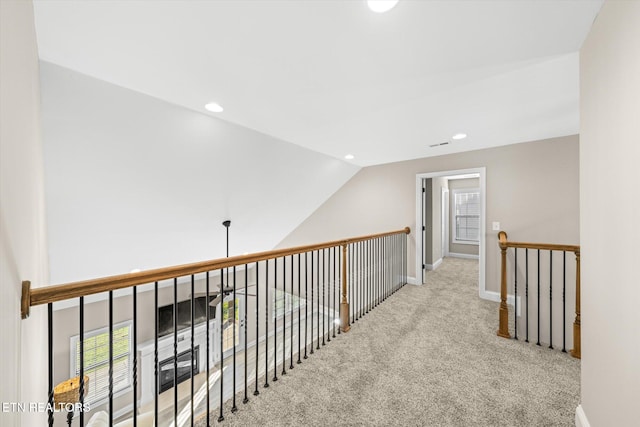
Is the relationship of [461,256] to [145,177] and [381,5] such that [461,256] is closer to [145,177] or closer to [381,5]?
[381,5]

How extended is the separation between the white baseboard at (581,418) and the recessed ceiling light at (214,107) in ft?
11.4

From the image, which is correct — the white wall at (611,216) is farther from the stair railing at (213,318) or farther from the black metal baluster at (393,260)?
the black metal baluster at (393,260)

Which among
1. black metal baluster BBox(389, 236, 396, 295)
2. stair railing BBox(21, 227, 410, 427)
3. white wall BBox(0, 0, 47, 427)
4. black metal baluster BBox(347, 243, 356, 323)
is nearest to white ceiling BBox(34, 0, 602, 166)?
white wall BBox(0, 0, 47, 427)

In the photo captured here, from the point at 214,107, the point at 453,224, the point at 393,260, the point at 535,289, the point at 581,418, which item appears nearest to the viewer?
the point at 581,418

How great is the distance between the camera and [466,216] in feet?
23.7

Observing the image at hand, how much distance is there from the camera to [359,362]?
217 cm

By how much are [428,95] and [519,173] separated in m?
2.42

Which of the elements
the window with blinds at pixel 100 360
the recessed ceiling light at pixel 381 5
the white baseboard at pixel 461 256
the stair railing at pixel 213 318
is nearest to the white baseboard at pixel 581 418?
the stair railing at pixel 213 318

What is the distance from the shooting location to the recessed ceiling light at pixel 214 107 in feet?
7.65

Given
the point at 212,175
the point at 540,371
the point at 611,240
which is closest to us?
the point at 611,240

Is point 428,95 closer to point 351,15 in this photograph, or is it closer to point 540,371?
point 351,15

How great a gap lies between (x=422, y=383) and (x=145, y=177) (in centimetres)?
339

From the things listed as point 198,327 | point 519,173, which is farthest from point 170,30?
point 198,327

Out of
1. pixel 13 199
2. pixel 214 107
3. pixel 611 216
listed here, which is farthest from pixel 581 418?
pixel 214 107
